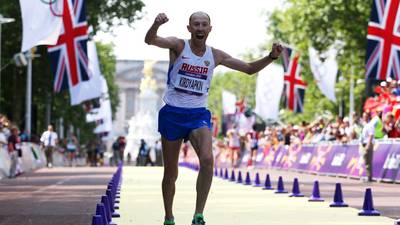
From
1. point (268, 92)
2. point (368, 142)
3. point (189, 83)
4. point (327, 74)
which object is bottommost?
point (189, 83)

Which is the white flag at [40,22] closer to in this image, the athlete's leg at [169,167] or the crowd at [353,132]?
the crowd at [353,132]

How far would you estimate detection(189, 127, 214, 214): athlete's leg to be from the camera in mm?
12297

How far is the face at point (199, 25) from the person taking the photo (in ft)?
39.8

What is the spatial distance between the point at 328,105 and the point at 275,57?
82.7 metres

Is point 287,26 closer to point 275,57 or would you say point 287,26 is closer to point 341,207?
point 341,207

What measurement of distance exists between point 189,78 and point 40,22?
22940mm

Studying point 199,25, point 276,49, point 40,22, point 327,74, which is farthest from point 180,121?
point 327,74

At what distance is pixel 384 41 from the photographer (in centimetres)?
3234

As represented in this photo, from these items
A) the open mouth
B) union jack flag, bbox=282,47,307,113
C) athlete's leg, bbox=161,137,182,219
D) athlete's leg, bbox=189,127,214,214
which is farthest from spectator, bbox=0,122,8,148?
the open mouth

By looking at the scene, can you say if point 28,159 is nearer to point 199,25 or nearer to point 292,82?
point 292,82

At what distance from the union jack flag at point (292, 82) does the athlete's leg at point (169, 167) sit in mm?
41897

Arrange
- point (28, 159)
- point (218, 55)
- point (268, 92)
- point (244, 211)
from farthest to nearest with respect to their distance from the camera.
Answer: point (268, 92)
point (28, 159)
point (244, 211)
point (218, 55)

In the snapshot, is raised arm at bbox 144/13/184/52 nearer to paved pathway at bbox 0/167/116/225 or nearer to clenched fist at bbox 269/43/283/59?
clenched fist at bbox 269/43/283/59

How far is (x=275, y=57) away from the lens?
1222 centimetres
